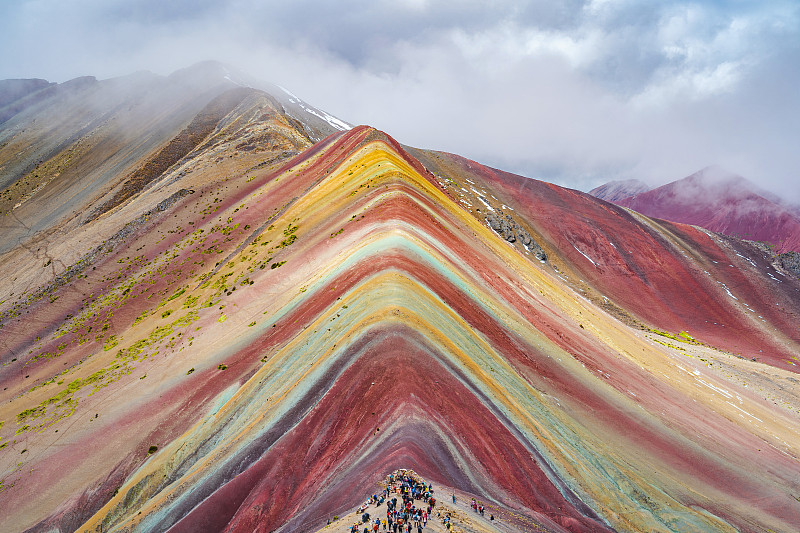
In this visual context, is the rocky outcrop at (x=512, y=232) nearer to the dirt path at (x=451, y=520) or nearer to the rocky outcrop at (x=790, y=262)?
the dirt path at (x=451, y=520)

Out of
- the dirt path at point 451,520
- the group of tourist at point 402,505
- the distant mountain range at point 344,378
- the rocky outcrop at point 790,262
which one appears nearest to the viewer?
the group of tourist at point 402,505

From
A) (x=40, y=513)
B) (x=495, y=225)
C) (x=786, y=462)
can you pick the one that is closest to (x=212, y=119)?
(x=495, y=225)

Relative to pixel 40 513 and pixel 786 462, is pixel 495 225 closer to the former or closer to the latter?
pixel 786 462

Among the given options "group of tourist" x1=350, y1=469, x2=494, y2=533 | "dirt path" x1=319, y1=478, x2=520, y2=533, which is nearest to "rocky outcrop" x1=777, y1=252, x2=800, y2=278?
"dirt path" x1=319, y1=478, x2=520, y2=533

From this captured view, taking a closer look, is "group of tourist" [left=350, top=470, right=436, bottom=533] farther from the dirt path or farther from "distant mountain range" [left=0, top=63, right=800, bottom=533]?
"distant mountain range" [left=0, top=63, right=800, bottom=533]

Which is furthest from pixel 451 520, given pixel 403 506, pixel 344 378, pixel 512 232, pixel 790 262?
pixel 790 262

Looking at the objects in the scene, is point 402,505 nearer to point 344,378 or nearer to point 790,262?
point 344,378

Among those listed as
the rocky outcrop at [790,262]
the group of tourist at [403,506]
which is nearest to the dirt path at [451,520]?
the group of tourist at [403,506]
